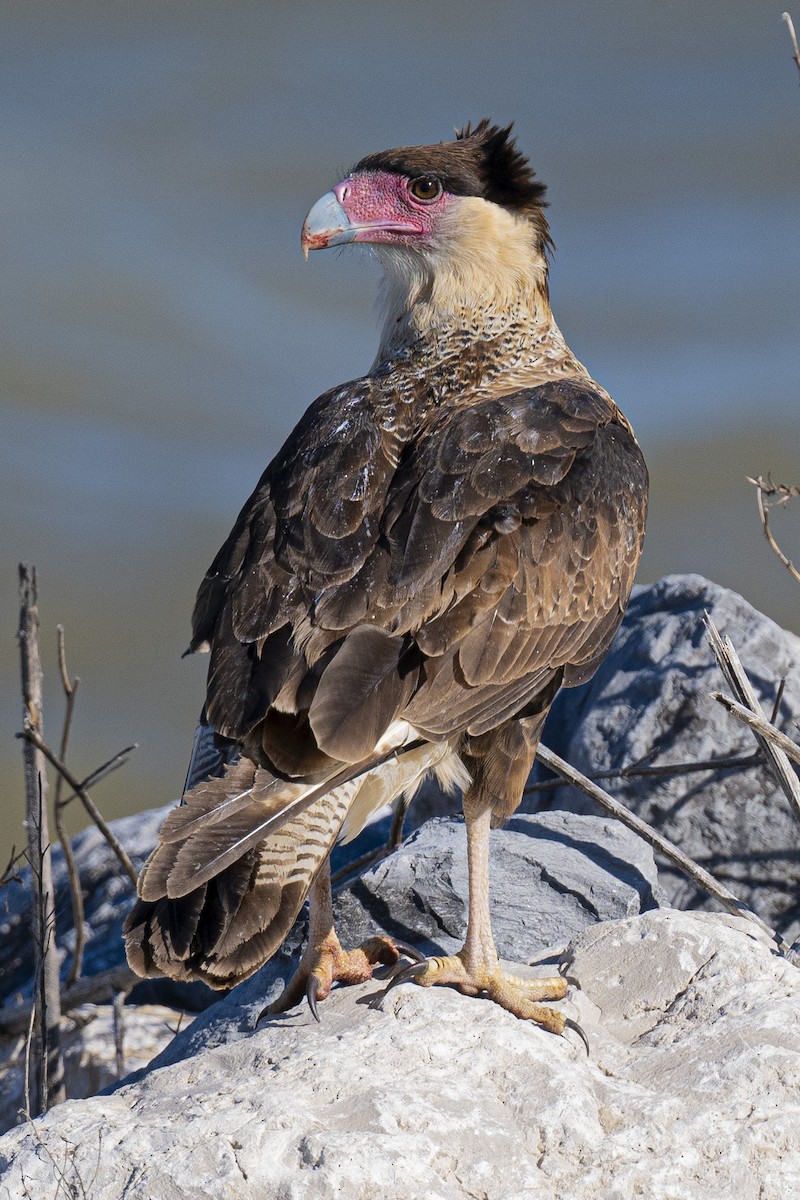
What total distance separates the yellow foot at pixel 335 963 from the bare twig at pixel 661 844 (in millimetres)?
958

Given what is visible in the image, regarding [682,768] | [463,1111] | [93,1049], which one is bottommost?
[93,1049]

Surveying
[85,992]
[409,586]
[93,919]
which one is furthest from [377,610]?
[93,919]

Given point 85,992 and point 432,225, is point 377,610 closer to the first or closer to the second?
point 432,225

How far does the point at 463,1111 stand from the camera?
289 cm

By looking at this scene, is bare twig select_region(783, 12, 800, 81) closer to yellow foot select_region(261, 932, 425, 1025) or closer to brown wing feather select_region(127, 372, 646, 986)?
brown wing feather select_region(127, 372, 646, 986)

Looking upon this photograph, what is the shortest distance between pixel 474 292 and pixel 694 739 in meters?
2.04

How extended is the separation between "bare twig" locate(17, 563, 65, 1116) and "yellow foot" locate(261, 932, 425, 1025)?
895 mm

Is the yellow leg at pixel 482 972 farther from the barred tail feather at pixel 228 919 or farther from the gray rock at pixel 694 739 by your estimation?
the gray rock at pixel 694 739

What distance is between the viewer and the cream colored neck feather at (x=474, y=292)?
15.1 feet

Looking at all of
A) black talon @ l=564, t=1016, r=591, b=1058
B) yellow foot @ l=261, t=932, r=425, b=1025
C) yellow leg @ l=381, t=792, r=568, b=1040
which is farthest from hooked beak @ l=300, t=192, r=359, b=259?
black talon @ l=564, t=1016, r=591, b=1058

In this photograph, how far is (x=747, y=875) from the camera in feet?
17.5

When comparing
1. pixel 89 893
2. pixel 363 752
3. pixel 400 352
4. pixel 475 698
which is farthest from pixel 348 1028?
pixel 89 893

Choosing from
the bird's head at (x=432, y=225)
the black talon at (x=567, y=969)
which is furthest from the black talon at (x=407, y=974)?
the bird's head at (x=432, y=225)

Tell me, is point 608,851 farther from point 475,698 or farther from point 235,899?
point 235,899
